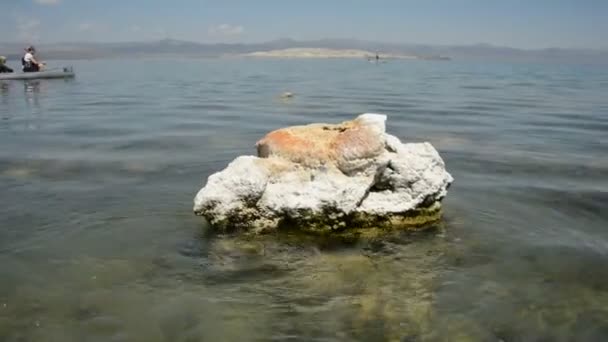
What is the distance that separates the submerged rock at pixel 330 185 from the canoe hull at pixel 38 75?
3419 centimetres

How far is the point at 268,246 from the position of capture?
7.72 metres

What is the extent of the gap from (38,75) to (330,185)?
37.2m

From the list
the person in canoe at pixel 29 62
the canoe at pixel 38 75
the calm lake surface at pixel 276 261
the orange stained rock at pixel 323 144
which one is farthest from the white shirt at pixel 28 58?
the orange stained rock at pixel 323 144

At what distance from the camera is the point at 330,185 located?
8.22 meters

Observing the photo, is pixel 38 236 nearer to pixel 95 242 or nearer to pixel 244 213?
pixel 95 242

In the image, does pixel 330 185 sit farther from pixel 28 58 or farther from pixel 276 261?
pixel 28 58

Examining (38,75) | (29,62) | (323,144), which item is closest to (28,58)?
(29,62)

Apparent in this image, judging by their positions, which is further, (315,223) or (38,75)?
(38,75)

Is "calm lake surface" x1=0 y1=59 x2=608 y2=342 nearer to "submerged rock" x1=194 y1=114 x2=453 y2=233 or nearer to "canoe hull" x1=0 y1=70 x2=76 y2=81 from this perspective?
"submerged rock" x1=194 y1=114 x2=453 y2=233

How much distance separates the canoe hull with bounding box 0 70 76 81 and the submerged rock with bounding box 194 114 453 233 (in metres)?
34.2

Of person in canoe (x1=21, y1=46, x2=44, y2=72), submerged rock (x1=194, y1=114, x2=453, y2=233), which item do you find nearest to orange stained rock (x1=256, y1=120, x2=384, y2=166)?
submerged rock (x1=194, y1=114, x2=453, y2=233)

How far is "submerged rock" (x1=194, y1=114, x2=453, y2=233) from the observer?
8.14 metres

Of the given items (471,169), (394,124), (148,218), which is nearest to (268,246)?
(148,218)

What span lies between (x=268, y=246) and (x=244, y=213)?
0.75 metres
